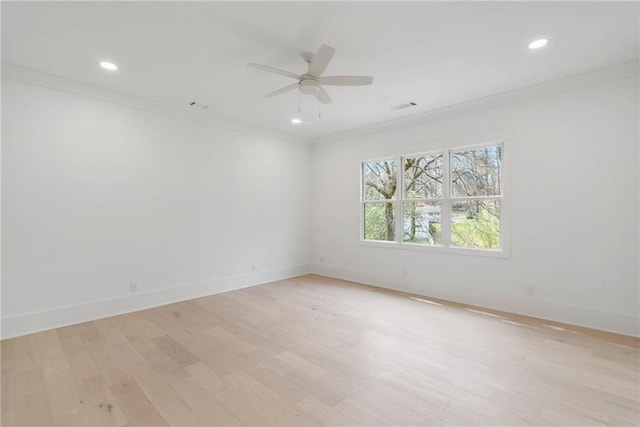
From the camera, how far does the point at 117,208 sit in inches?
148

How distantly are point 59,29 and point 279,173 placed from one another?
3.57 m

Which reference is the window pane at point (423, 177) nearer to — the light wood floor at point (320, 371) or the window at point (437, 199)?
the window at point (437, 199)

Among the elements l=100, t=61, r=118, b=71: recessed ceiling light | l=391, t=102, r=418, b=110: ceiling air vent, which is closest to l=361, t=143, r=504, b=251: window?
l=391, t=102, r=418, b=110: ceiling air vent

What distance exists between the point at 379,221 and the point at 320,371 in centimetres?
330

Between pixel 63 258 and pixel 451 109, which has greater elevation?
pixel 451 109

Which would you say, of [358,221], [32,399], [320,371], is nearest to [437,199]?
[358,221]

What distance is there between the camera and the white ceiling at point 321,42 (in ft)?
7.29

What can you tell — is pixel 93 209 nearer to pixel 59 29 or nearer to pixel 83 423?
pixel 59 29

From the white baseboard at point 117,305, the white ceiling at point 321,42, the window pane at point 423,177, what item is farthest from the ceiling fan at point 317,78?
the white baseboard at point 117,305

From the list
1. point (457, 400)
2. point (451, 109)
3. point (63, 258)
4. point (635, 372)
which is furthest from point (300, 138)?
point (635, 372)

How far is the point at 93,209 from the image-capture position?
11.7 ft

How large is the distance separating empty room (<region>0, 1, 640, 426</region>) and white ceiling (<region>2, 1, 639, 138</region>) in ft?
0.08

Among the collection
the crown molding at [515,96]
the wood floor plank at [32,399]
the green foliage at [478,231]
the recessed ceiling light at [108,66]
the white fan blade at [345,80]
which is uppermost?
the recessed ceiling light at [108,66]

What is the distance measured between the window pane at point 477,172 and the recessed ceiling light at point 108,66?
173 inches
